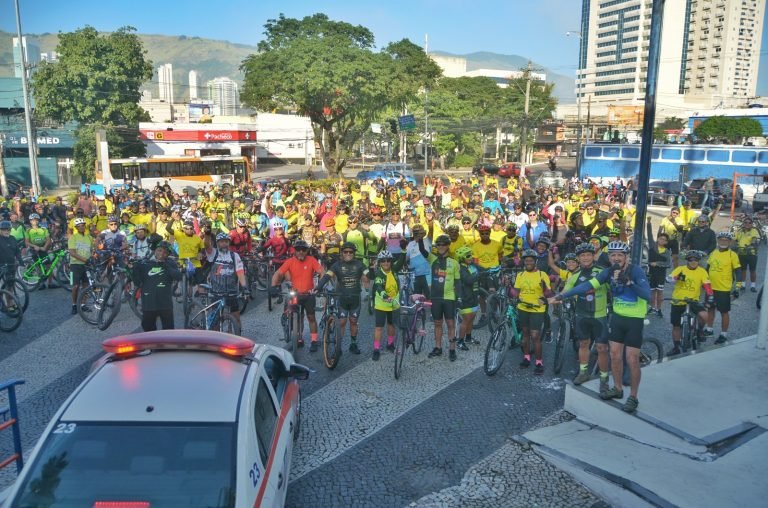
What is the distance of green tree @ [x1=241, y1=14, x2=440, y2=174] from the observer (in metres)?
39.6

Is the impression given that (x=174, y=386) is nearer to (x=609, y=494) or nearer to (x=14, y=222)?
(x=609, y=494)

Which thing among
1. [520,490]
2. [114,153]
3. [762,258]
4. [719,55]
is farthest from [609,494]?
[719,55]

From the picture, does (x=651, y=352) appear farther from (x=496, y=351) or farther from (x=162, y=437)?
(x=162, y=437)

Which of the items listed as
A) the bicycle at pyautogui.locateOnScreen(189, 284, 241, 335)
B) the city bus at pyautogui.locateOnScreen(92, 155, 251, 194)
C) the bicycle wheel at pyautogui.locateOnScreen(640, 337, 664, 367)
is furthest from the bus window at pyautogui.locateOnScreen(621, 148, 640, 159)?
the bicycle at pyautogui.locateOnScreen(189, 284, 241, 335)

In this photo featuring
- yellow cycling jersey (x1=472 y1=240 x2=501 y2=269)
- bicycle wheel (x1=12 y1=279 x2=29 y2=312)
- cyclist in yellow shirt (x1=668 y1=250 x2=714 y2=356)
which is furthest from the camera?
bicycle wheel (x1=12 y1=279 x2=29 y2=312)

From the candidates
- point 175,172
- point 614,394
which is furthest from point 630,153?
point 614,394

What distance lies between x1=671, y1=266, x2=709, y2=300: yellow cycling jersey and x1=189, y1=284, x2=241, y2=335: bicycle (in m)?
6.72

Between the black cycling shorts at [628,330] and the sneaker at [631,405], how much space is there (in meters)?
0.58

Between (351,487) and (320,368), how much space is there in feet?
11.0

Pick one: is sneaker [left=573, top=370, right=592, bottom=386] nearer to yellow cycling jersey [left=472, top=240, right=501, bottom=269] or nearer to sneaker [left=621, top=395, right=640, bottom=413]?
sneaker [left=621, top=395, right=640, bottom=413]

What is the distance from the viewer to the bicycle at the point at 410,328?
9117 millimetres

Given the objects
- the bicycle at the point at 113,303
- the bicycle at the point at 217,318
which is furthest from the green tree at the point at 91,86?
the bicycle at the point at 217,318

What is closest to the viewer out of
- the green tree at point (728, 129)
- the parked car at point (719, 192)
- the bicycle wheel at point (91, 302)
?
the bicycle wheel at point (91, 302)

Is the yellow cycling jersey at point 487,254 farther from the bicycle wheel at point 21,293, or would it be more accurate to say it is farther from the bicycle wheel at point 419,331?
the bicycle wheel at point 21,293
